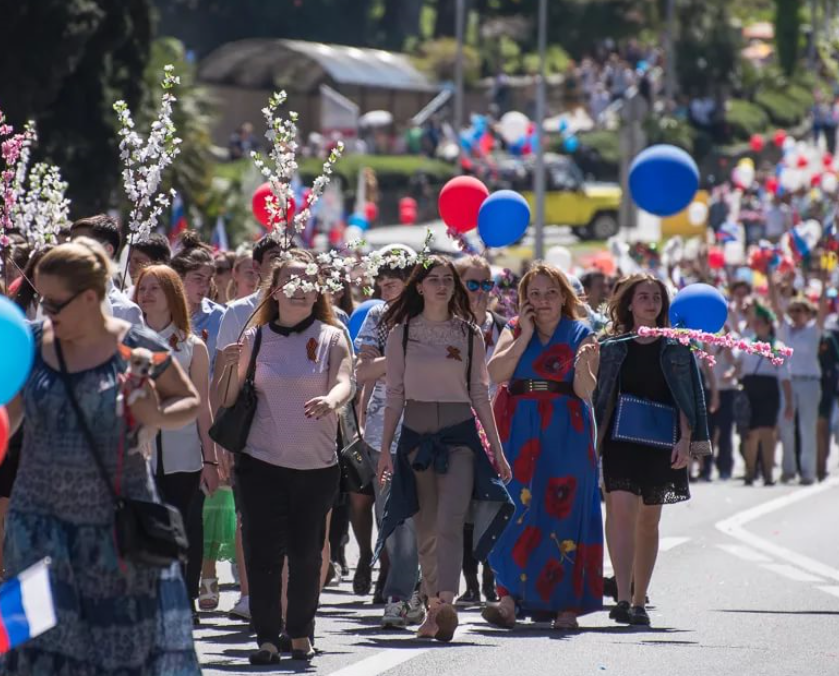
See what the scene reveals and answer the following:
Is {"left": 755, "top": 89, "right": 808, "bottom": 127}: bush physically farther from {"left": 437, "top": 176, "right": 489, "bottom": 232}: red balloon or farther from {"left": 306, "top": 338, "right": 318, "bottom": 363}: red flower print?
{"left": 306, "top": 338, "right": 318, "bottom": 363}: red flower print

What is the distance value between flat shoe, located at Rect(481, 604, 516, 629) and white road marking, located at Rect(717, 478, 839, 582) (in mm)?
3171

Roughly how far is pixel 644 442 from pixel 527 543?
83cm

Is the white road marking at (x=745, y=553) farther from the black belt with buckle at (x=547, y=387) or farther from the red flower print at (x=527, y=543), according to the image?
the black belt with buckle at (x=547, y=387)

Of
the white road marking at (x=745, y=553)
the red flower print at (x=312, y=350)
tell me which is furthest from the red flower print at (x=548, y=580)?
the white road marking at (x=745, y=553)

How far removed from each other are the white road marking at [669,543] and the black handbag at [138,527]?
8.61 m

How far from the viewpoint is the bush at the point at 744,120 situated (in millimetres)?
60219

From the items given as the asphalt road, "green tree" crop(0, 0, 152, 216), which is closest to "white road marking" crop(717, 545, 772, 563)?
the asphalt road

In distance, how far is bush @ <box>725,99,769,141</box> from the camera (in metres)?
60.2

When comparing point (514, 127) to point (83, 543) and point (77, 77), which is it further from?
point (83, 543)

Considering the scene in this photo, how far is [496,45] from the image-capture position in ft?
219

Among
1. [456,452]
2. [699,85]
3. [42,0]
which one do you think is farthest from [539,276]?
[699,85]

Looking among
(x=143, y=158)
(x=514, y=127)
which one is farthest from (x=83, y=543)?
(x=514, y=127)

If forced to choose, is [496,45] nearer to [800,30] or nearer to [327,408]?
[800,30]

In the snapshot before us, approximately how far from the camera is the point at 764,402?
21.0 m
